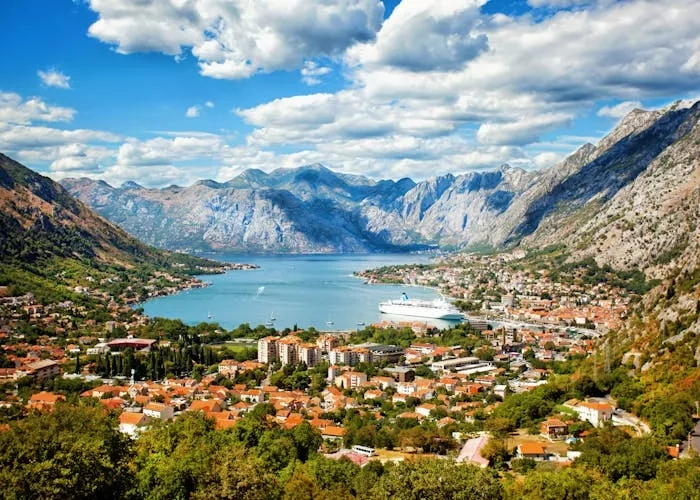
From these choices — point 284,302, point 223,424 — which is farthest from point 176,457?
point 284,302

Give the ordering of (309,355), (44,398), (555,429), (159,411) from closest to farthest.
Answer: (555,429), (159,411), (44,398), (309,355)

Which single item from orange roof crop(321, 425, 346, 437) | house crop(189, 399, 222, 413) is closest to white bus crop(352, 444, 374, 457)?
orange roof crop(321, 425, 346, 437)

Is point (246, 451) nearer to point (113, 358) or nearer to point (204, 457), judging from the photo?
point (204, 457)

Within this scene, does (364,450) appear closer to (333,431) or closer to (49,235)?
(333,431)

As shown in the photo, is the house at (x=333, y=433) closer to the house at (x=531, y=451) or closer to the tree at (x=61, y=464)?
the house at (x=531, y=451)

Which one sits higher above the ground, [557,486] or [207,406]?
[557,486]

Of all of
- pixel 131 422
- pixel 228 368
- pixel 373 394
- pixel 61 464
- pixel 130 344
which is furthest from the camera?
pixel 130 344
